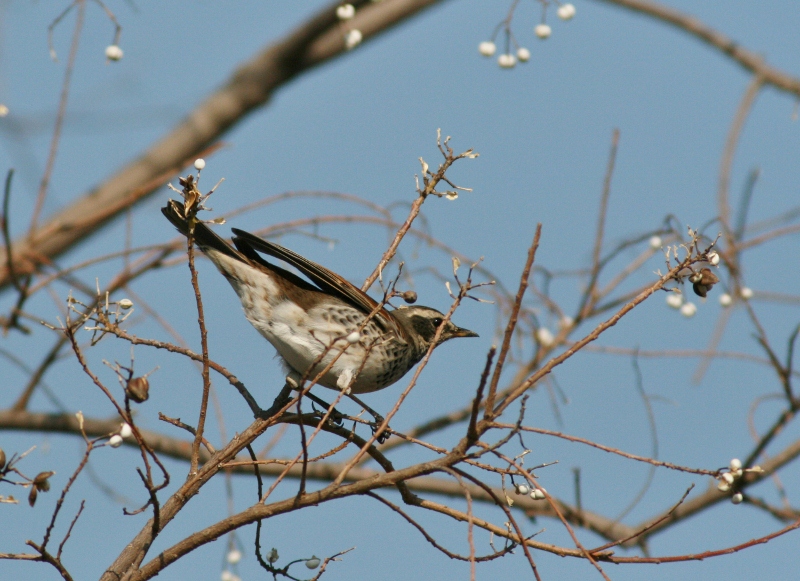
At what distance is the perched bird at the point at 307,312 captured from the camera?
5664mm

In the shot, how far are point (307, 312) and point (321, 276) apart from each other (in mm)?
527

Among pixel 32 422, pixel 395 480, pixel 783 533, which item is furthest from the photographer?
pixel 32 422

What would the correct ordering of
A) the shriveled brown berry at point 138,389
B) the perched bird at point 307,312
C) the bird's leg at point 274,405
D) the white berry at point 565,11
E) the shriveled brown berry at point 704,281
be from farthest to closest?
1. the white berry at point 565,11
2. the perched bird at point 307,312
3. the bird's leg at point 274,405
4. the shriveled brown berry at point 704,281
5. the shriveled brown berry at point 138,389

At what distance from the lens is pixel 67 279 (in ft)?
22.9

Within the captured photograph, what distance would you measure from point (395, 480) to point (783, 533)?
139 centimetres

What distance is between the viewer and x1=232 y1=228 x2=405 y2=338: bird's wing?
5188mm

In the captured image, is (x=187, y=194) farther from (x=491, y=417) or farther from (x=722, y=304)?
(x=722, y=304)

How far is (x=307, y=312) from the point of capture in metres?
6.00

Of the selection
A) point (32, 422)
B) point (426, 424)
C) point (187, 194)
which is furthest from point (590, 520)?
point (187, 194)

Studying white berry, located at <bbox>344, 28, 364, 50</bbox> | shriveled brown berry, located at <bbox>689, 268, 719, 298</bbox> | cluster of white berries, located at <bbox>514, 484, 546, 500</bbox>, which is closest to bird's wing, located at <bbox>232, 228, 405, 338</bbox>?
cluster of white berries, located at <bbox>514, 484, 546, 500</bbox>

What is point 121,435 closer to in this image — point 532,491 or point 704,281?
point 532,491

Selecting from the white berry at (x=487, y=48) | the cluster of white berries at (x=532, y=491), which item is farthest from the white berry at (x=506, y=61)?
the cluster of white berries at (x=532, y=491)

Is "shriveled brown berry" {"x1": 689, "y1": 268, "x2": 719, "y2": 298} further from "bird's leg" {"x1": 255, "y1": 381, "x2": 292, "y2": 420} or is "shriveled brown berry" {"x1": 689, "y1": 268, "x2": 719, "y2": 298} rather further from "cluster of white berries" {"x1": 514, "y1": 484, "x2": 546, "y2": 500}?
"bird's leg" {"x1": 255, "y1": 381, "x2": 292, "y2": 420}

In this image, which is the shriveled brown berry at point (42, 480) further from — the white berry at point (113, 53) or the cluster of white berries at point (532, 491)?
the white berry at point (113, 53)
